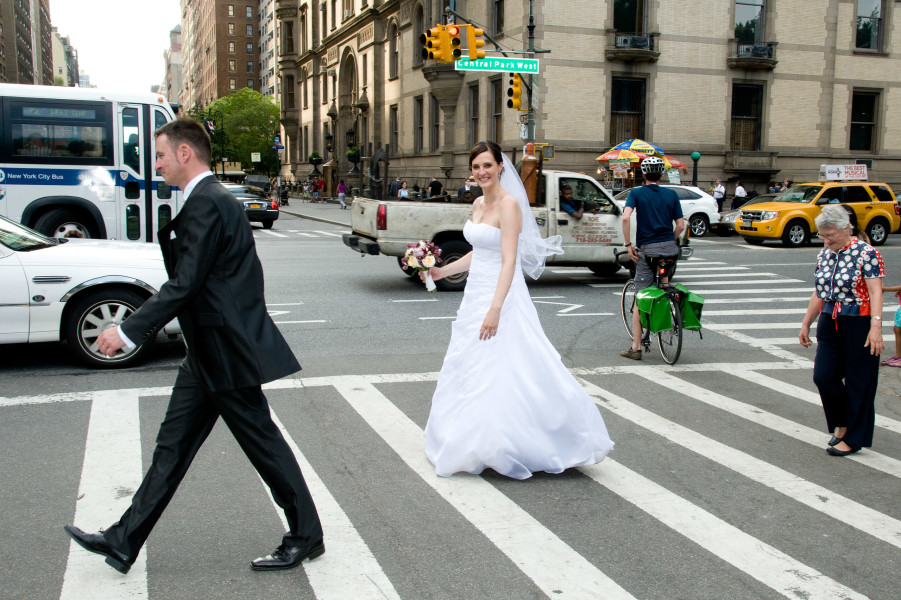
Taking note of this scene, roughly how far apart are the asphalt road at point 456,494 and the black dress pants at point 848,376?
0.83 ft

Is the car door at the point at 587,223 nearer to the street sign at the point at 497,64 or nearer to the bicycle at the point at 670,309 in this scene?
the bicycle at the point at 670,309

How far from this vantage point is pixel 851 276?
548 cm

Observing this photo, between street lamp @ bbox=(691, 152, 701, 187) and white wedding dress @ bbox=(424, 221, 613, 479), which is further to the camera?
street lamp @ bbox=(691, 152, 701, 187)

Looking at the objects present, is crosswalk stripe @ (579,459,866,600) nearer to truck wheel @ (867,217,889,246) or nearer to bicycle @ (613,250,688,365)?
bicycle @ (613,250,688,365)

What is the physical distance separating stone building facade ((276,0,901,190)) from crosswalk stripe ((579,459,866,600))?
27.1m

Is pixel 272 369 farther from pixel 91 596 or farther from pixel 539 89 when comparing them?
pixel 539 89

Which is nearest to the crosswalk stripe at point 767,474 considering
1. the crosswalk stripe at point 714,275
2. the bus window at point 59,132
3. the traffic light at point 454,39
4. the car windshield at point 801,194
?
the crosswalk stripe at point 714,275

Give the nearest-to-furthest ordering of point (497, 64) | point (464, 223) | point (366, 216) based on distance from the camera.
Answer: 1. point (464, 223)
2. point (366, 216)
3. point (497, 64)

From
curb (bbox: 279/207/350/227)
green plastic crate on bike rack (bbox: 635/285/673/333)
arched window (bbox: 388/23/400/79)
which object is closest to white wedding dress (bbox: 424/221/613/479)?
green plastic crate on bike rack (bbox: 635/285/673/333)

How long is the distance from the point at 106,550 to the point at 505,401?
7.65ft

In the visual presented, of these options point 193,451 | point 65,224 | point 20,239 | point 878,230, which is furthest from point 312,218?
point 193,451

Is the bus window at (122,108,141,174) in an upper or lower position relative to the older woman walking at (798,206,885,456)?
upper

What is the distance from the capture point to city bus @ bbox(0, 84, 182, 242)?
14641 mm

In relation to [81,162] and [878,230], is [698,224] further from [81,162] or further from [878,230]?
[81,162]
